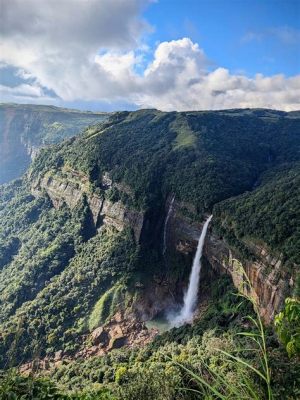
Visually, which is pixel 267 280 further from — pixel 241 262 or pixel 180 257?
pixel 180 257

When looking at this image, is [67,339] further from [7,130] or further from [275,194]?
[7,130]

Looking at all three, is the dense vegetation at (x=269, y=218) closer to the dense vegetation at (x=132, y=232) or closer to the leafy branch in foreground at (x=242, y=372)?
the dense vegetation at (x=132, y=232)

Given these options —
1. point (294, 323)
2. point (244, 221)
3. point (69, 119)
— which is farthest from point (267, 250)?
point (69, 119)

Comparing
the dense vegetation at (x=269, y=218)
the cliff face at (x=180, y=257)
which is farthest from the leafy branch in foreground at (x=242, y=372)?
the dense vegetation at (x=269, y=218)

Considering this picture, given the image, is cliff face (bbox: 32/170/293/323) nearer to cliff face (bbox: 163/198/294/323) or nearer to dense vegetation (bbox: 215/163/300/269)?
cliff face (bbox: 163/198/294/323)

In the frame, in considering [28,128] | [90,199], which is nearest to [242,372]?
[90,199]
